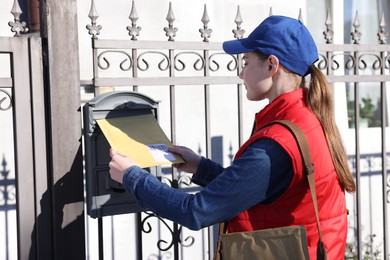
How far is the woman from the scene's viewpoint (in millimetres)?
2068

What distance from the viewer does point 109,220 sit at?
15.0 feet

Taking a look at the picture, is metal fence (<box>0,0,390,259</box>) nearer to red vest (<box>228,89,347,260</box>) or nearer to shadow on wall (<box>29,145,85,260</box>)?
shadow on wall (<box>29,145,85,260</box>)

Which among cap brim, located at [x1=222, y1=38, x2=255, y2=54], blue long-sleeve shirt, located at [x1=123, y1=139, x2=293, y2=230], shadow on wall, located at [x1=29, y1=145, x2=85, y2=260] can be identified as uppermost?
cap brim, located at [x1=222, y1=38, x2=255, y2=54]

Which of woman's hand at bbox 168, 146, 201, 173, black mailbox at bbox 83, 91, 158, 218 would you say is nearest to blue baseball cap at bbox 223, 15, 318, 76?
woman's hand at bbox 168, 146, 201, 173

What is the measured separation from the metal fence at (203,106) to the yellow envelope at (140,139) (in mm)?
350

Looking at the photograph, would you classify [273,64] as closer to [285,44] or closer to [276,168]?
[285,44]

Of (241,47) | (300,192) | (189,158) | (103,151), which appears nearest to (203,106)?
(103,151)

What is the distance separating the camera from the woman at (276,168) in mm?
2068

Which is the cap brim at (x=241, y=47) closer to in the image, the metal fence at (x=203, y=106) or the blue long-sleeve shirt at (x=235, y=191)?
the blue long-sleeve shirt at (x=235, y=191)

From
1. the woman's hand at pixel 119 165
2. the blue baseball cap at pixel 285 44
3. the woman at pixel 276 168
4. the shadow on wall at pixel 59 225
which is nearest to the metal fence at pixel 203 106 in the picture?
the shadow on wall at pixel 59 225

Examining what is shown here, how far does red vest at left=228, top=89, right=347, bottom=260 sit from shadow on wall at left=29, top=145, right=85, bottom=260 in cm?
101

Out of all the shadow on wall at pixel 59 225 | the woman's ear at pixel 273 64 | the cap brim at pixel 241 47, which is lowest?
the shadow on wall at pixel 59 225

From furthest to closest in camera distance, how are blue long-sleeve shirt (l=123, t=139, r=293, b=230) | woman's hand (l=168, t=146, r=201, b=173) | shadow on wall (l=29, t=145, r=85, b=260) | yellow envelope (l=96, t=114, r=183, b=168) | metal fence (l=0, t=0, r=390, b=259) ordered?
metal fence (l=0, t=0, r=390, b=259), shadow on wall (l=29, t=145, r=85, b=260), woman's hand (l=168, t=146, r=201, b=173), yellow envelope (l=96, t=114, r=183, b=168), blue long-sleeve shirt (l=123, t=139, r=293, b=230)

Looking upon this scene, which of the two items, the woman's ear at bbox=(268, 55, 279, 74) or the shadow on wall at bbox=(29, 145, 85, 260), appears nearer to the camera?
the woman's ear at bbox=(268, 55, 279, 74)
